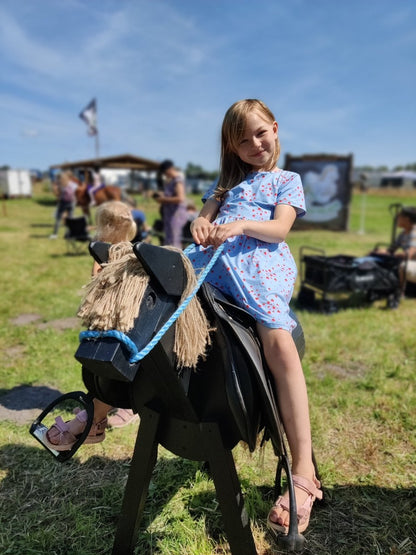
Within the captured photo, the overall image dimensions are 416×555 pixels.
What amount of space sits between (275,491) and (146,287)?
1.47m

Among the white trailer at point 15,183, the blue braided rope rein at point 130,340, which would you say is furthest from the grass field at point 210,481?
→ the white trailer at point 15,183

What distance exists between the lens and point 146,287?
1255 mm

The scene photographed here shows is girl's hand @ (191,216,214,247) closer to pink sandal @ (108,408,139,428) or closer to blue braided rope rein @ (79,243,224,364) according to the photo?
blue braided rope rein @ (79,243,224,364)

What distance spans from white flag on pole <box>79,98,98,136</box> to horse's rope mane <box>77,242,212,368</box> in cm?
2583

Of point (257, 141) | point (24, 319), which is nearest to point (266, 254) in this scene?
point (257, 141)

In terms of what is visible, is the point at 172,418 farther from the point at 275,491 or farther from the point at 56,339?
the point at 56,339

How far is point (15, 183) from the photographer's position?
3384 centimetres

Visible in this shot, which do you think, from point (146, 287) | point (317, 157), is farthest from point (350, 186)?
point (146, 287)

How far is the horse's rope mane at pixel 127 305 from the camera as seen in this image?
3.97 ft

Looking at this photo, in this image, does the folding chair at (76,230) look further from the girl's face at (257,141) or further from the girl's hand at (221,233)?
the girl's hand at (221,233)

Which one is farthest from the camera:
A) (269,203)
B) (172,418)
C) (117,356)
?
(269,203)

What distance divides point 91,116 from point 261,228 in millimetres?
26635

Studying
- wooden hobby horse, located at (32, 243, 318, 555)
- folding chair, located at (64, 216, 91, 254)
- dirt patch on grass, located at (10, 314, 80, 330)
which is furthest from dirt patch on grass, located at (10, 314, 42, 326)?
folding chair, located at (64, 216, 91, 254)

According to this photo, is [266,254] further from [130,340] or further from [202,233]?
[130,340]
